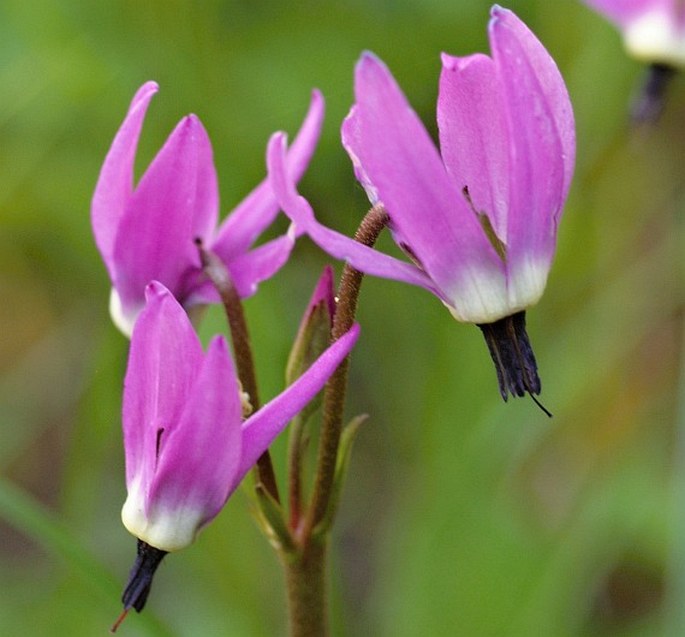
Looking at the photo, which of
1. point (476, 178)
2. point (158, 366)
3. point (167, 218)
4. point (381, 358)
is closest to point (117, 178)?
point (167, 218)

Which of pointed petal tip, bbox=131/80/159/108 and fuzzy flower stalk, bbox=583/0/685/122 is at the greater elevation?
fuzzy flower stalk, bbox=583/0/685/122

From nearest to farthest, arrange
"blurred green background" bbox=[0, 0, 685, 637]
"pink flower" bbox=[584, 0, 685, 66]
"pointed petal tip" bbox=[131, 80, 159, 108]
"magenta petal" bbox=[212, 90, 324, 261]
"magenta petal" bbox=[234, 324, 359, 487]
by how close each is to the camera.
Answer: "magenta petal" bbox=[234, 324, 359, 487] < "pointed petal tip" bbox=[131, 80, 159, 108] < "magenta petal" bbox=[212, 90, 324, 261] < "blurred green background" bbox=[0, 0, 685, 637] < "pink flower" bbox=[584, 0, 685, 66]

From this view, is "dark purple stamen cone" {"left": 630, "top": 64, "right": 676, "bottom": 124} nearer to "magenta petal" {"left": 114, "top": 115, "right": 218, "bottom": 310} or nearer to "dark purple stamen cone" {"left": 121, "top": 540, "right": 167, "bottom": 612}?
"magenta petal" {"left": 114, "top": 115, "right": 218, "bottom": 310}

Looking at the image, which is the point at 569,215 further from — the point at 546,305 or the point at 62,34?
the point at 62,34

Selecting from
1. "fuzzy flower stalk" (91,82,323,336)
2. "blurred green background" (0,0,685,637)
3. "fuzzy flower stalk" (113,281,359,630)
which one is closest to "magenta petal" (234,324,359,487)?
"fuzzy flower stalk" (113,281,359,630)

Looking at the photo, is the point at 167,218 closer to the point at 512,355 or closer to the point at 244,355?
the point at 244,355

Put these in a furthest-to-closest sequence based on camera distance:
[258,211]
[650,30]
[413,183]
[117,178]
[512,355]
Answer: [650,30] < [258,211] < [117,178] < [512,355] < [413,183]

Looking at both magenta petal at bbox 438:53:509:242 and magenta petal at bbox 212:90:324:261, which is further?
magenta petal at bbox 212:90:324:261
